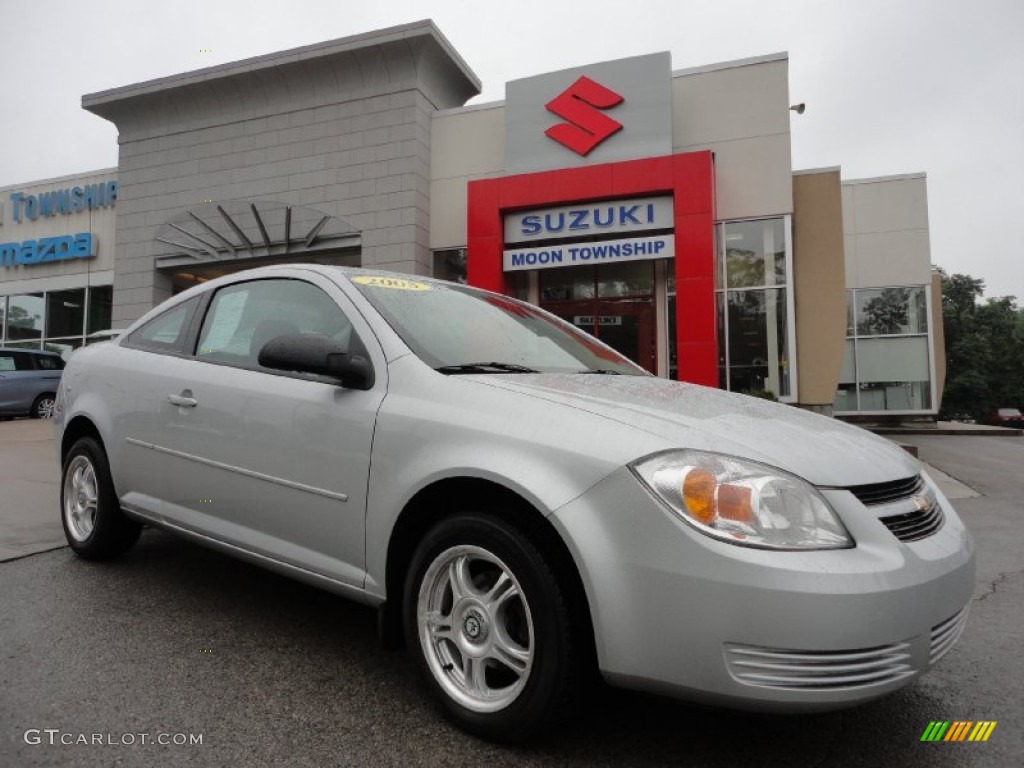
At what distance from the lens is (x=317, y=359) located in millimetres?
2273

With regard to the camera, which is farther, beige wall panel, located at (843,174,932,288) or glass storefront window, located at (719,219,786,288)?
beige wall panel, located at (843,174,932,288)

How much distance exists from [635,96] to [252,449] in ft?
36.3

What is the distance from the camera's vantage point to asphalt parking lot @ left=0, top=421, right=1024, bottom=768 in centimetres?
187

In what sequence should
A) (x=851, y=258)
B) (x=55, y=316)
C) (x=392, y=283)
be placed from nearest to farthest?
(x=392, y=283) < (x=851, y=258) < (x=55, y=316)

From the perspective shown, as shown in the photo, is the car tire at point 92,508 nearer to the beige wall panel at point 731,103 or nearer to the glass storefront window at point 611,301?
the glass storefront window at point 611,301

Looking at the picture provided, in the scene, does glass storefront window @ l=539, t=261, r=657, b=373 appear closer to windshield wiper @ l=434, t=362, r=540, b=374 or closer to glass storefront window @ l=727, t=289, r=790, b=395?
glass storefront window @ l=727, t=289, r=790, b=395

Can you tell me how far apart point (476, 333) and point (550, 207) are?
32.8ft

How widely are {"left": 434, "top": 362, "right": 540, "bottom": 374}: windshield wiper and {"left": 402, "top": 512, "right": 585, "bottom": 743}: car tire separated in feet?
1.76

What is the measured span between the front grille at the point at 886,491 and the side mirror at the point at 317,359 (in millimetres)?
1542

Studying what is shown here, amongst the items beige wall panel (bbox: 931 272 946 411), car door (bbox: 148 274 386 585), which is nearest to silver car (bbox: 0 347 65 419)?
car door (bbox: 148 274 386 585)

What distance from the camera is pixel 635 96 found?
11812mm

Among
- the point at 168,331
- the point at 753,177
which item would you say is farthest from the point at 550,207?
the point at 168,331

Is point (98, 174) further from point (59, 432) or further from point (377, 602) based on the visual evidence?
point (377, 602)

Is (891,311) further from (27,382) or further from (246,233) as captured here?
(27,382)
